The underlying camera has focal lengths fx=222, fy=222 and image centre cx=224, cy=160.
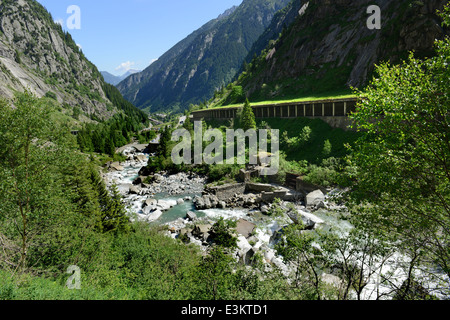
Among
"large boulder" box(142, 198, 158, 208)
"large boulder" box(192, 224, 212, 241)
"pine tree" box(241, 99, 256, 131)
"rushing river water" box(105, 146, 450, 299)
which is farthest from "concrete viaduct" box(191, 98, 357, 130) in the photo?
"large boulder" box(142, 198, 158, 208)

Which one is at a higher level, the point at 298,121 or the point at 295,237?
the point at 298,121

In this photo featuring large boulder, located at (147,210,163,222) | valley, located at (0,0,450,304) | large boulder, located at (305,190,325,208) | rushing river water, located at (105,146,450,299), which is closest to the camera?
valley, located at (0,0,450,304)

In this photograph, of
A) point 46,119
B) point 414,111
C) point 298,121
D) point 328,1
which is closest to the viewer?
point 414,111

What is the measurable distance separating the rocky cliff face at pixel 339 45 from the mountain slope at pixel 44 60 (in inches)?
4919

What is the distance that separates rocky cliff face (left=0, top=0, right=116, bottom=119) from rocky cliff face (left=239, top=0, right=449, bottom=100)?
126 m

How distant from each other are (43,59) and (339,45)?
20058 cm

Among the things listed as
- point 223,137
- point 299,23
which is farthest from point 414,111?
point 299,23

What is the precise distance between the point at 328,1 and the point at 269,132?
66.4 metres

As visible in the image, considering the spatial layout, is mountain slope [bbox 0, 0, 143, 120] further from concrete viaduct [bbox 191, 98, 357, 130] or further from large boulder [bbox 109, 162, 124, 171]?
concrete viaduct [bbox 191, 98, 357, 130]

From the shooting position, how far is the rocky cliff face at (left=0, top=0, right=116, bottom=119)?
Answer: 140m

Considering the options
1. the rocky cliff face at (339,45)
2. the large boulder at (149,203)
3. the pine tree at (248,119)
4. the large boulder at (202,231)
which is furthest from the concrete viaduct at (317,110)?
the large boulder at (149,203)
